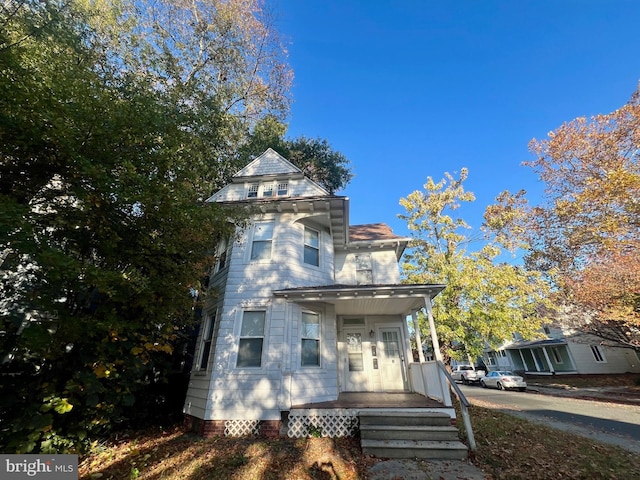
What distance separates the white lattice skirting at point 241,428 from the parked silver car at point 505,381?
22.0 meters

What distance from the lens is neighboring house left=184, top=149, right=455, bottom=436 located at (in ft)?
23.7

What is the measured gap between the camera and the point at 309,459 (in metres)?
5.43

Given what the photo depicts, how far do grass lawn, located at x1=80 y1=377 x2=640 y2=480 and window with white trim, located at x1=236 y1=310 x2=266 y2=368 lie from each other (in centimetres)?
179

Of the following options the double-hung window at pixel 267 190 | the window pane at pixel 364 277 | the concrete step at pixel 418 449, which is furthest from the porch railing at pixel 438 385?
the double-hung window at pixel 267 190

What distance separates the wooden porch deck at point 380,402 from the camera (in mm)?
6674

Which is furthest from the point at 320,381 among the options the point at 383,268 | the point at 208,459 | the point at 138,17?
the point at 138,17

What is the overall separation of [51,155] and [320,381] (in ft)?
26.7

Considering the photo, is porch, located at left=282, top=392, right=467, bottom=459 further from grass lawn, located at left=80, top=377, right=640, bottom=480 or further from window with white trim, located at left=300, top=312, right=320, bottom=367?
window with white trim, located at left=300, top=312, right=320, bottom=367

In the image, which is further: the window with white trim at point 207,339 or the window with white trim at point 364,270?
the window with white trim at point 364,270

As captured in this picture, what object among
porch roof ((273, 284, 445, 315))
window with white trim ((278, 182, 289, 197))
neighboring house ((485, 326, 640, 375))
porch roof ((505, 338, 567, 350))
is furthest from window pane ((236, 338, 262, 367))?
porch roof ((505, 338, 567, 350))

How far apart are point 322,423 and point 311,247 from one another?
5372 mm

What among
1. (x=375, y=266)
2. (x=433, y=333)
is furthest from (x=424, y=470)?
(x=375, y=266)

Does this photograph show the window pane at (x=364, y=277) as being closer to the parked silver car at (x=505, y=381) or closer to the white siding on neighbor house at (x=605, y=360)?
the parked silver car at (x=505, y=381)

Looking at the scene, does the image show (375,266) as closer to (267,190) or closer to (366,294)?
(366,294)
